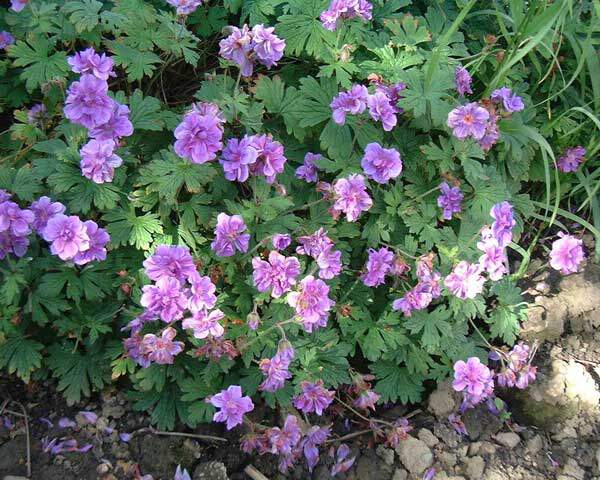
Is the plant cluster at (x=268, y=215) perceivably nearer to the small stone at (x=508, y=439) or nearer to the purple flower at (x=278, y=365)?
the purple flower at (x=278, y=365)

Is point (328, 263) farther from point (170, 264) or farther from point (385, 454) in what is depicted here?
point (385, 454)

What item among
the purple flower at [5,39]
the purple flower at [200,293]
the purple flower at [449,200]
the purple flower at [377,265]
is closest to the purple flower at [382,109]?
the purple flower at [449,200]

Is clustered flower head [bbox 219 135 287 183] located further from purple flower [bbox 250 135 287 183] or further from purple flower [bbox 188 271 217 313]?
purple flower [bbox 188 271 217 313]

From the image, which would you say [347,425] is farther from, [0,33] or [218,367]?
[0,33]

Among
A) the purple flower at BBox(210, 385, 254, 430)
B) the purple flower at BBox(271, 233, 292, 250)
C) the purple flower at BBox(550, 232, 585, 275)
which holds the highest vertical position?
the purple flower at BBox(271, 233, 292, 250)

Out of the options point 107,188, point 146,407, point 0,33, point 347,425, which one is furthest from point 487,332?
point 0,33

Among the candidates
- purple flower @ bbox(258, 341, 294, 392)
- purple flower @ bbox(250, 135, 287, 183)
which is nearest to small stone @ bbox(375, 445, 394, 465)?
purple flower @ bbox(258, 341, 294, 392)
